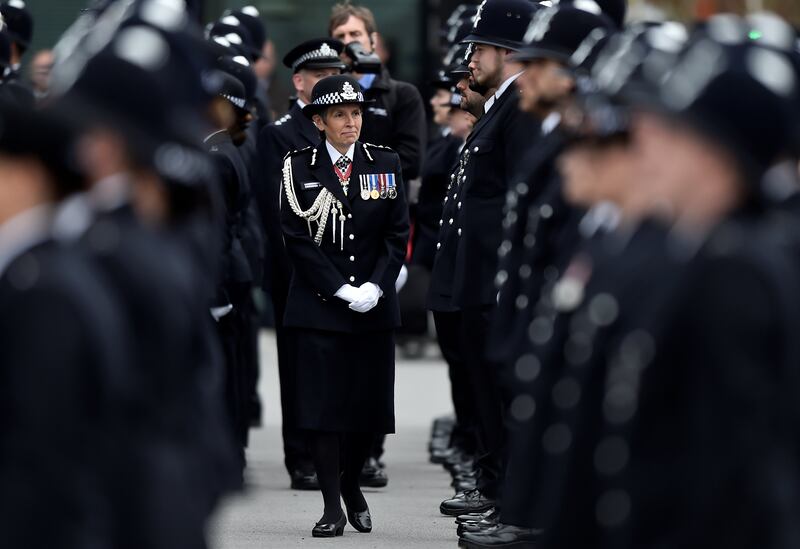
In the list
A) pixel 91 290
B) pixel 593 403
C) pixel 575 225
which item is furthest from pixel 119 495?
pixel 575 225

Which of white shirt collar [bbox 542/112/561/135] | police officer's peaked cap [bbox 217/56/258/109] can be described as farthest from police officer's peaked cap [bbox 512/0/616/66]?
police officer's peaked cap [bbox 217/56/258/109]

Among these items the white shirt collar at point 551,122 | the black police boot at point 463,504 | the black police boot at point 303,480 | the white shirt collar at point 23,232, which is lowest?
the black police boot at point 303,480

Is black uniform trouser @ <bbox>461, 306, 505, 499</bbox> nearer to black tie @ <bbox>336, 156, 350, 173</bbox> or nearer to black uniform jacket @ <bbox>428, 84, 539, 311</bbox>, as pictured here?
black uniform jacket @ <bbox>428, 84, 539, 311</bbox>

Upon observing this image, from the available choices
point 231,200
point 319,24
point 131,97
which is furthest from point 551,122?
point 319,24

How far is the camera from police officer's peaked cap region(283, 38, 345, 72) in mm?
10055

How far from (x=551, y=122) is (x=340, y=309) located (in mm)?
1875

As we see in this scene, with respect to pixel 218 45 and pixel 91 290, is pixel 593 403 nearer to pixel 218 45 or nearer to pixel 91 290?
pixel 91 290

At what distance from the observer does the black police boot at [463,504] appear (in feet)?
29.0

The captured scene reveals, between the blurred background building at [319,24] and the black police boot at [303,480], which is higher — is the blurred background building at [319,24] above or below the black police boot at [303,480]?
above

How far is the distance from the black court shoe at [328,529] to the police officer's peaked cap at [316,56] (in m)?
2.79

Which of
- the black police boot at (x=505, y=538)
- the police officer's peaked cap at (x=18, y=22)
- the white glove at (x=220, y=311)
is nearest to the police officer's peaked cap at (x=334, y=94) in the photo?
the white glove at (x=220, y=311)

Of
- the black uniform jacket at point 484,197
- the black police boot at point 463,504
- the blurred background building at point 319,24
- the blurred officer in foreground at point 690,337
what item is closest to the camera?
the blurred officer in foreground at point 690,337

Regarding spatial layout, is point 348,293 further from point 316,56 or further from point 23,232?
point 23,232

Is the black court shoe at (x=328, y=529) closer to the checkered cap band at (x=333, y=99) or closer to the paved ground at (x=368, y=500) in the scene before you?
the paved ground at (x=368, y=500)
